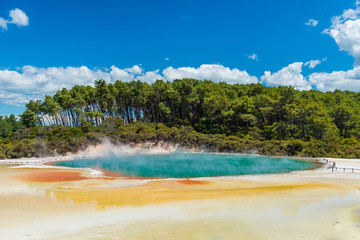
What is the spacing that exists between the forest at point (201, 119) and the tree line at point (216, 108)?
16cm

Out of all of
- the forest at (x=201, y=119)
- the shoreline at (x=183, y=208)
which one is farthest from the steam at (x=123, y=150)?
the shoreline at (x=183, y=208)

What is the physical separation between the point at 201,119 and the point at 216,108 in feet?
18.9

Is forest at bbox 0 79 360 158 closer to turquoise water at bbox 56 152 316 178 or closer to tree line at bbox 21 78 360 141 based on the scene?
tree line at bbox 21 78 360 141

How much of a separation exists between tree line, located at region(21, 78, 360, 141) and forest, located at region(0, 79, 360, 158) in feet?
0.53

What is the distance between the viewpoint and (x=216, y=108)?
56938 millimetres

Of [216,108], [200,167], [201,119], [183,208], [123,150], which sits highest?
[216,108]

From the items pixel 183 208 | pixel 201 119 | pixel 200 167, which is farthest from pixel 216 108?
pixel 183 208

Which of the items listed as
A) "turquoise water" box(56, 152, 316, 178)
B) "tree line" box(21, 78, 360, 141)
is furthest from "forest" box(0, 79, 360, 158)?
"turquoise water" box(56, 152, 316, 178)

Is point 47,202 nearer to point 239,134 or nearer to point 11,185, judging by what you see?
point 11,185

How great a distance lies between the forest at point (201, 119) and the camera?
146 feet

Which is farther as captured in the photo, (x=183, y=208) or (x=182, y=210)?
(x=183, y=208)

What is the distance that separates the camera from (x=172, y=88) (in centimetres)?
6375

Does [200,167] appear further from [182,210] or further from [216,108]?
[216,108]

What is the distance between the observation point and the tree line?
47.2 m
